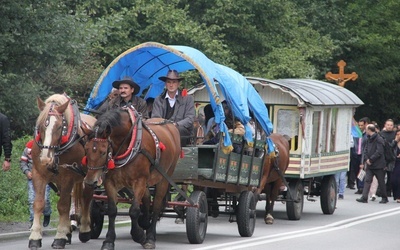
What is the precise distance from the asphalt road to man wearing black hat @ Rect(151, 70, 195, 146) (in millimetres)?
1574

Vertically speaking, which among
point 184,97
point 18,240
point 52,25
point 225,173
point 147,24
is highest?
point 147,24

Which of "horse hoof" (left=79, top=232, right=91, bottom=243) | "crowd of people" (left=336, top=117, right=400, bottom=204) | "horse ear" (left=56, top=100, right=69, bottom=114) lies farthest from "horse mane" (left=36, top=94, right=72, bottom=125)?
"crowd of people" (left=336, top=117, right=400, bottom=204)

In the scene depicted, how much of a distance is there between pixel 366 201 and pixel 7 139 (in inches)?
503

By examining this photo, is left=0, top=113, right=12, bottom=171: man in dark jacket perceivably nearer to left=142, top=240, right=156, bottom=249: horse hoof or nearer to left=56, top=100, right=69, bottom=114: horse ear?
left=56, top=100, right=69, bottom=114: horse ear

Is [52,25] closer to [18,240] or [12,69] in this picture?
[12,69]

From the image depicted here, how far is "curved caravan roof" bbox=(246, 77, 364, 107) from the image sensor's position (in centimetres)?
2017

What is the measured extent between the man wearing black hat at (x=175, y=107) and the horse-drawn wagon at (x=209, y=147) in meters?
0.31

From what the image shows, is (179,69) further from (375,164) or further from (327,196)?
(375,164)

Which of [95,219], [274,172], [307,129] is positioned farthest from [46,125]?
[307,129]

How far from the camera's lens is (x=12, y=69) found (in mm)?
15875

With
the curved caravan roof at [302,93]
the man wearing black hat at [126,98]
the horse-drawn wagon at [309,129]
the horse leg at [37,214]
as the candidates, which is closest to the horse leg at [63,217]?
the horse leg at [37,214]

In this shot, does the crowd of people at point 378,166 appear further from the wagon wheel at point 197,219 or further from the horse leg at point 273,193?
the wagon wheel at point 197,219

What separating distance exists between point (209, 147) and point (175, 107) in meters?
0.77

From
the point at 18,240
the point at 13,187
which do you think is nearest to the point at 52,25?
the point at 18,240
